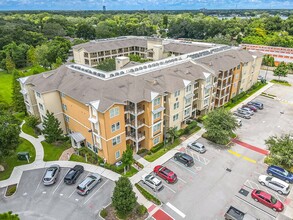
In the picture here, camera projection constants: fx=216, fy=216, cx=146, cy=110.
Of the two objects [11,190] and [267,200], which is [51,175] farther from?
[267,200]

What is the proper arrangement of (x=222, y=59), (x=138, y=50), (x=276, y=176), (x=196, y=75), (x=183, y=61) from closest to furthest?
(x=276, y=176) → (x=196, y=75) → (x=183, y=61) → (x=222, y=59) → (x=138, y=50)

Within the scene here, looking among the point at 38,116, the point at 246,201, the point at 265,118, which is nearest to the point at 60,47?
the point at 38,116

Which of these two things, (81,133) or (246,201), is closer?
(246,201)

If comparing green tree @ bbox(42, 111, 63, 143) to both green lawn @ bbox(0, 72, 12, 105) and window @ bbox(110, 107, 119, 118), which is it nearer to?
window @ bbox(110, 107, 119, 118)

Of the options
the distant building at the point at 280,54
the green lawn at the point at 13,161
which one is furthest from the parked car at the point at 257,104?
the green lawn at the point at 13,161

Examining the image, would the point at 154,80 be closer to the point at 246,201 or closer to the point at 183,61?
the point at 183,61

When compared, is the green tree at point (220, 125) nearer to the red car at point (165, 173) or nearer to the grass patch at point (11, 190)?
the red car at point (165, 173)

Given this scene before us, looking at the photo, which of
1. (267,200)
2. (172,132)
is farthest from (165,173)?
A: (267,200)
